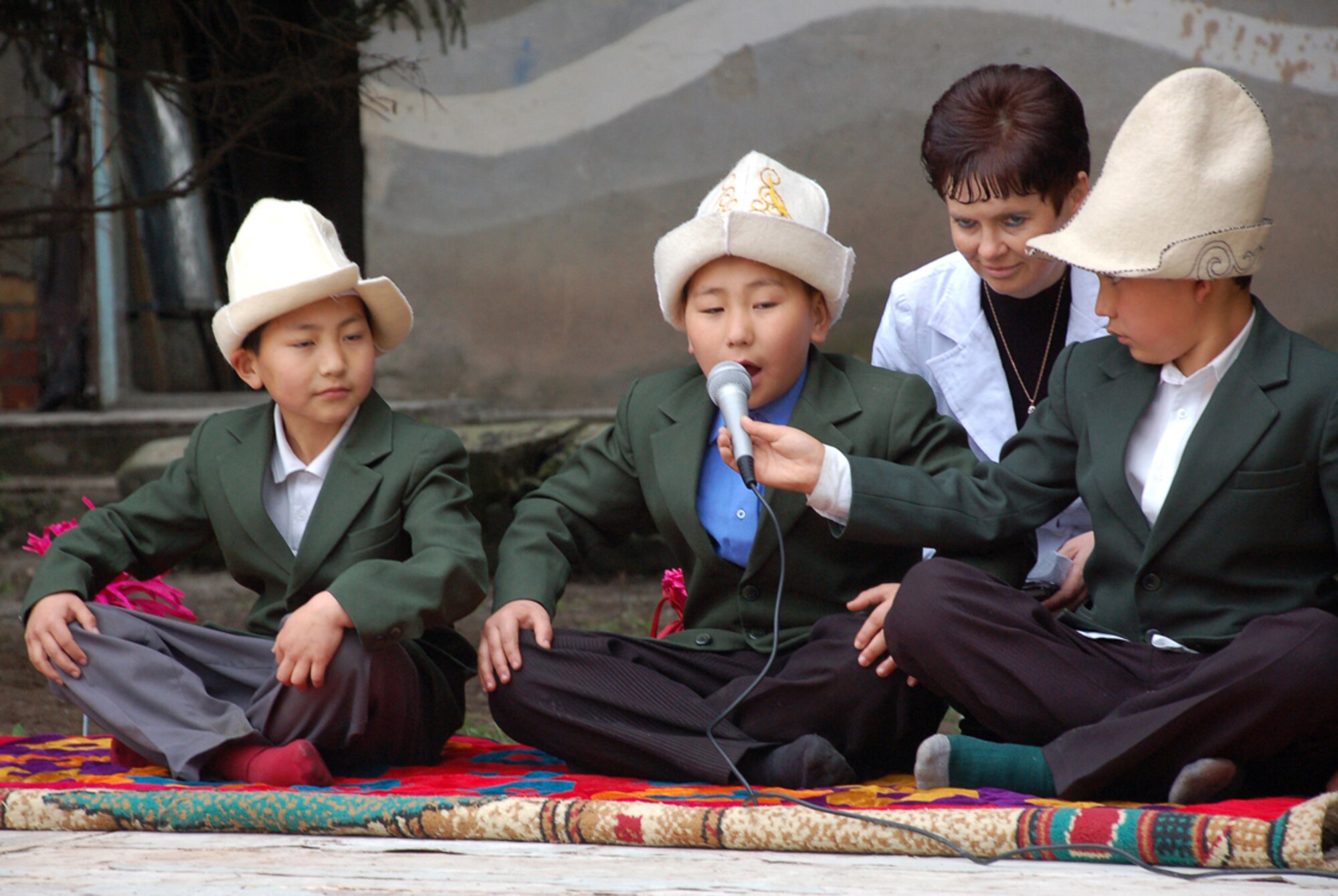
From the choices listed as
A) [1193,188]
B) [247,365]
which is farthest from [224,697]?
[1193,188]

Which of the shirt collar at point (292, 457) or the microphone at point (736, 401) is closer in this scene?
the microphone at point (736, 401)

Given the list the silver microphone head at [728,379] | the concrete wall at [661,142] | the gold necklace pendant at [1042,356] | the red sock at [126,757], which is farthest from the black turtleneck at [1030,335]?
the concrete wall at [661,142]

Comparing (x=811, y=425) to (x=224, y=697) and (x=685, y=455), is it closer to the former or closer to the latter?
(x=685, y=455)

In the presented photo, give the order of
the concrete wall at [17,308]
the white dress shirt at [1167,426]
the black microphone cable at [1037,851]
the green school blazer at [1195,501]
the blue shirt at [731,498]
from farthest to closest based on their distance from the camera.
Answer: the concrete wall at [17,308], the blue shirt at [731,498], the white dress shirt at [1167,426], the green school blazer at [1195,501], the black microphone cable at [1037,851]

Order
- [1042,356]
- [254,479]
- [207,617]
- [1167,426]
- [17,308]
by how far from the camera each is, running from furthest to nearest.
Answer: [17,308], [207,617], [1042,356], [254,479], [1167,426]

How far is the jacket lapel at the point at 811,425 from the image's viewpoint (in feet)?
8.79

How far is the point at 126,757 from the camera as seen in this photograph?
109 inches

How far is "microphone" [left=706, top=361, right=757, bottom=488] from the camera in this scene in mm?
2324

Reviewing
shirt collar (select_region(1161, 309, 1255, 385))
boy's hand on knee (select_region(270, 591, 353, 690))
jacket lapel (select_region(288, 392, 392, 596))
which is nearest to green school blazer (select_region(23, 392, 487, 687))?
jacket lapel (select_region(288, 392, 392, 596))

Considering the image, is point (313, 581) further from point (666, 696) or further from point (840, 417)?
point (840, 417)

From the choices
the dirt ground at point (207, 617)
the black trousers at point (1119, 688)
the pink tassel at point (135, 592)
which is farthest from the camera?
the dirt ground at point (207, 617)

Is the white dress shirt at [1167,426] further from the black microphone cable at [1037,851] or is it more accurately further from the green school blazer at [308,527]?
the green school blazer at [308,527]

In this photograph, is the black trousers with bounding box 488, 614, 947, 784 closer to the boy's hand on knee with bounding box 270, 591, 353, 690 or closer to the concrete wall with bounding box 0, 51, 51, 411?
the boy's hand on knee with bounding box 270, 591, 353, 690

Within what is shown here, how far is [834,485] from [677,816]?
26.4 inches
